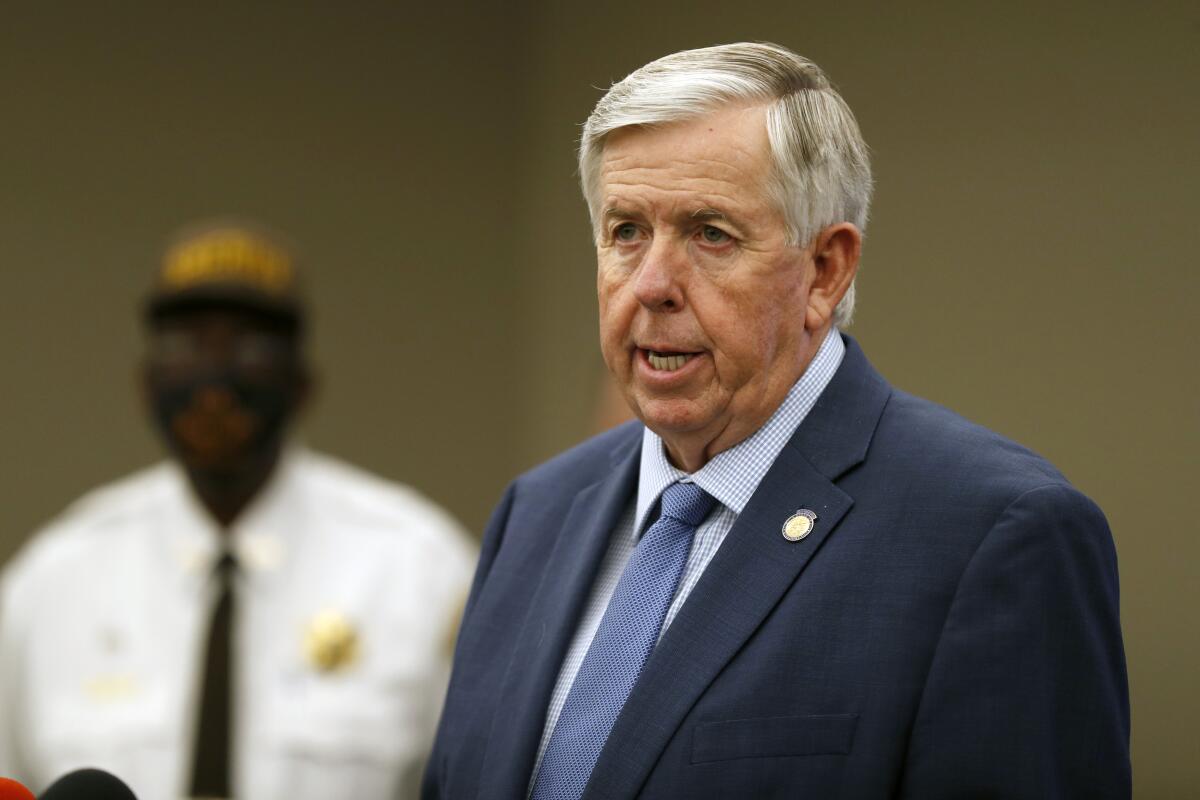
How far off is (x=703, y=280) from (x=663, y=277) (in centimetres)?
4

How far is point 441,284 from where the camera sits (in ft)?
20.1

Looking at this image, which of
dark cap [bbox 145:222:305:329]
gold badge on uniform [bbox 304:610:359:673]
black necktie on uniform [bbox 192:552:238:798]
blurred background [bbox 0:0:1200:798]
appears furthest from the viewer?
blurred background [bbox 0:0:1200:798]

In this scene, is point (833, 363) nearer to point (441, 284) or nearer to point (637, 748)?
point (637, 748)

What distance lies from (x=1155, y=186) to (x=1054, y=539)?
1.76 m

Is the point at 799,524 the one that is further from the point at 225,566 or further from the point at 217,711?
the point at 225,566

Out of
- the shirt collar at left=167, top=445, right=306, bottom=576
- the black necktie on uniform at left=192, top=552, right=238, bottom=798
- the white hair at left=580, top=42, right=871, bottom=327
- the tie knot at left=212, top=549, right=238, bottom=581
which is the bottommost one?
the black necktie on uniform at left=192, top=552, right=238, bottom=798

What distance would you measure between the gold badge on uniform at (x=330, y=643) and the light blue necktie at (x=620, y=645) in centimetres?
207

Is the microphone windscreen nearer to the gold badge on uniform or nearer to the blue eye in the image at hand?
the blue eye

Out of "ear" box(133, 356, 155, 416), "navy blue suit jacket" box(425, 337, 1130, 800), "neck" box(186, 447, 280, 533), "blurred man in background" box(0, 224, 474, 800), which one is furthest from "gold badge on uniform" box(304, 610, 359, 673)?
"navy blue suit jacket" box(425, 337, 1130, 800)

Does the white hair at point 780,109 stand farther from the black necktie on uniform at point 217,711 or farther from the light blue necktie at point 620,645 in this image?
the black necktie on uniform at point 217,711

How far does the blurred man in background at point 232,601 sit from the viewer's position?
362cm

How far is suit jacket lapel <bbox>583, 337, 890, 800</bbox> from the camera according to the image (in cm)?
163

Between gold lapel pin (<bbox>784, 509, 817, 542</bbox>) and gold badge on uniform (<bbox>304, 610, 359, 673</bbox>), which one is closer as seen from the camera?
gold lapel pin (<bbox>784, 509, 817, 542</bbox>)

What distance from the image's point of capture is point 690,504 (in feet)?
5.88
